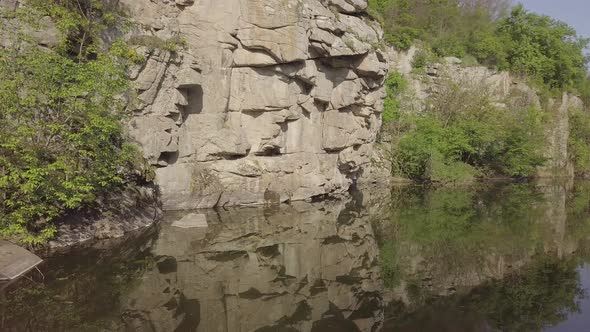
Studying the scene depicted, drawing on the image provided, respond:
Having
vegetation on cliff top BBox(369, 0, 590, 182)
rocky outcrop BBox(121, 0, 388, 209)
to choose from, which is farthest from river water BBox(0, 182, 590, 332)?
vegetation on cliff top BBox(369, 0, 590, 182)

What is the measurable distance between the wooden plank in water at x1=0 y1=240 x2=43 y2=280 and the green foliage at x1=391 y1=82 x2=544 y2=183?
33621 millimetres

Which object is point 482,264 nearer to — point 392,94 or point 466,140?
point 466,140

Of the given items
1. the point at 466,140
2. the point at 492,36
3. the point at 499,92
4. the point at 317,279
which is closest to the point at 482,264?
the point at 317,279

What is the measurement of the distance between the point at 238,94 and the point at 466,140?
25861mm

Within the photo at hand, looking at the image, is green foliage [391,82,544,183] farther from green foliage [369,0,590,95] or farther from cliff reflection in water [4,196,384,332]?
cliff reflection in water [4,196,384,332]

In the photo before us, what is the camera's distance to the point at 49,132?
14758 mm

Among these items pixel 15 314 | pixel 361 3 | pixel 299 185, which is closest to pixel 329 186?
pixel 299 185

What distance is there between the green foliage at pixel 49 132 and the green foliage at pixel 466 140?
30357 mm

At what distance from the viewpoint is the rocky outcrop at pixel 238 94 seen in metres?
22.8

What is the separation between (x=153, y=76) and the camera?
2195cm

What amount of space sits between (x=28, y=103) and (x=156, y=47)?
30.5ft

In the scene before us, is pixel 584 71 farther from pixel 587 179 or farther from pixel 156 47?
pixel 156 47

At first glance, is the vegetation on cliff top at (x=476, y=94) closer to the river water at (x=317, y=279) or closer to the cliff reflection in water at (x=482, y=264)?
the cliff reflection in water at (x=482, y=264)

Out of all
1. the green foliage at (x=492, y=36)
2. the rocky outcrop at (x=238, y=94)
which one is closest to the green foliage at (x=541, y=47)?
the green foliage at (x=492, y=36)
